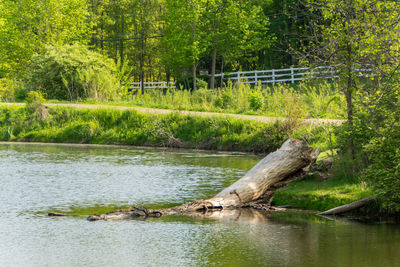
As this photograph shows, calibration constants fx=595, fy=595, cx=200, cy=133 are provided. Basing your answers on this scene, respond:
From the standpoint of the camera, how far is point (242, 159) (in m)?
21.9

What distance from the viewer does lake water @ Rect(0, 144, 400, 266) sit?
9094 mm

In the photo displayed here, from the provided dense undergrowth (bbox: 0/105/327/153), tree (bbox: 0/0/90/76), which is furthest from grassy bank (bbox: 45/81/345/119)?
tree (bbox: 0/0/90/76)

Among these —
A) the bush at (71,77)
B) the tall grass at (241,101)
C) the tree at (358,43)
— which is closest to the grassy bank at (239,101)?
the tall grass at (241,101)

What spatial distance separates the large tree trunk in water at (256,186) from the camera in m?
12.3

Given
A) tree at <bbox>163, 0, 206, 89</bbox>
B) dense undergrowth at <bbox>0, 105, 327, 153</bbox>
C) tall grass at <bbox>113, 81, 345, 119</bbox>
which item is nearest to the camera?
dense undergrowth at <bbox>0, 105, 327, 153</bbox>

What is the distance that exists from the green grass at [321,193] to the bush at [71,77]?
22.3 m

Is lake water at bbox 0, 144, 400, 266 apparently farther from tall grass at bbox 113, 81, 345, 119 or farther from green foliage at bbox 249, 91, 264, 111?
green foliage at bbox 249, 91, 264, 111

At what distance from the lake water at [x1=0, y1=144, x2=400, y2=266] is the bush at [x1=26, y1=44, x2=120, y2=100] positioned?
56.9 ft

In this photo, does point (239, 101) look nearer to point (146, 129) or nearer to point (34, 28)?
point (146, 129)

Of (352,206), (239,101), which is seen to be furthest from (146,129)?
(352,206)

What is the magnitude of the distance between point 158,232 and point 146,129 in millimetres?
17173

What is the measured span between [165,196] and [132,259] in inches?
212

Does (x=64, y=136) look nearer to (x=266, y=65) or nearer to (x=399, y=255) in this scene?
(x=399, y=255)

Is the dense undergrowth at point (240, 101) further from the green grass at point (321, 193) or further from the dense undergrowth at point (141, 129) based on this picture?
the green grass at point (321, 193)
